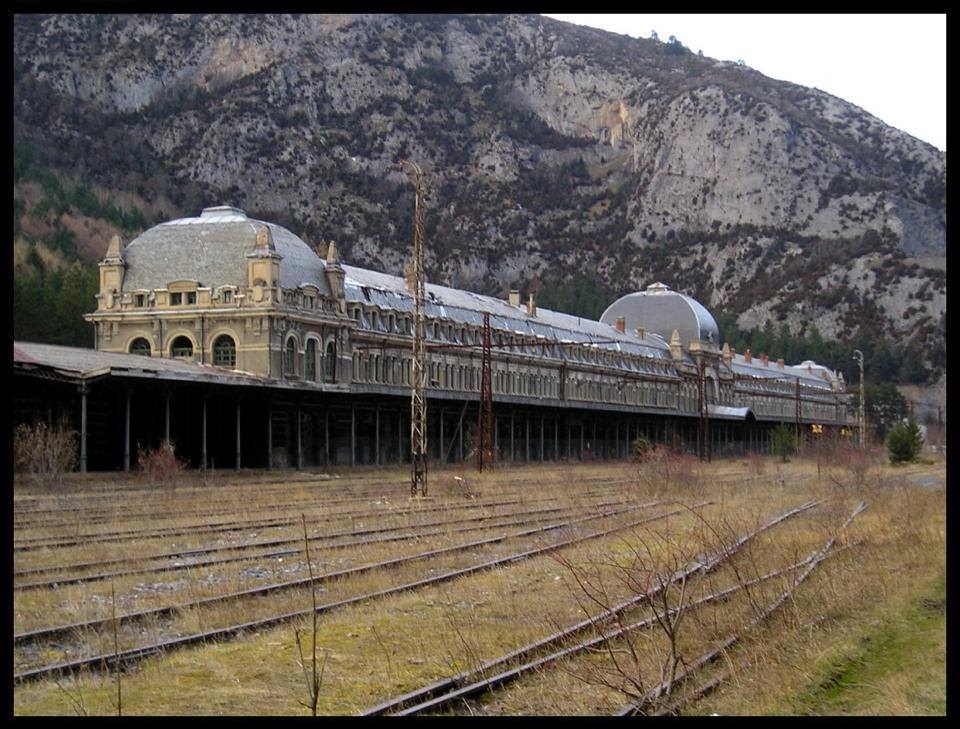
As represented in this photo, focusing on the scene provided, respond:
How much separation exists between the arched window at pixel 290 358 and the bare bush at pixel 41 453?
1867cm

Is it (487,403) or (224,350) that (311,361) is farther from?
(487,403)

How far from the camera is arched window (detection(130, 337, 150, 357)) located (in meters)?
52.2

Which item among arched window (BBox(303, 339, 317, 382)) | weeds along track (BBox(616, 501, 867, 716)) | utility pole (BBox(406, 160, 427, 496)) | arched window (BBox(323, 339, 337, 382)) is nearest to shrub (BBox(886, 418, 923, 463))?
arched window (BBox(323, 339, 337, 382))

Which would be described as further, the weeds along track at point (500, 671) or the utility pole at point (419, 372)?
the utility pole at point (419, 372)

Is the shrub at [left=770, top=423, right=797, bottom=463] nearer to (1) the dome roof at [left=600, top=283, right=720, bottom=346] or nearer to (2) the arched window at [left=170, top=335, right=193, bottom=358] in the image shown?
(2) the arched window at [left=170, top=335, right=193, bottom=358]

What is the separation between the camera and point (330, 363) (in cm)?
5547

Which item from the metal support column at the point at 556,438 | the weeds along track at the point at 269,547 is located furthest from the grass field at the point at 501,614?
the metal support column at the point at 556,438

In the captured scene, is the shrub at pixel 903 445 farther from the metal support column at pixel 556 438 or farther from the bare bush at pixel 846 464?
the metal support column at pixel 556 438

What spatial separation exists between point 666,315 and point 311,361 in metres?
60.2

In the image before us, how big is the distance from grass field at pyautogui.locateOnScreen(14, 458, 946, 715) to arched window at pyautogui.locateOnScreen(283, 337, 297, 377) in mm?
24979

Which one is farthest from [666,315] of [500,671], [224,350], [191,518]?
[500,671]

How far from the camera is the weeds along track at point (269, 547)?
14562mm

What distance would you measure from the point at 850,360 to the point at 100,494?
128 meters
